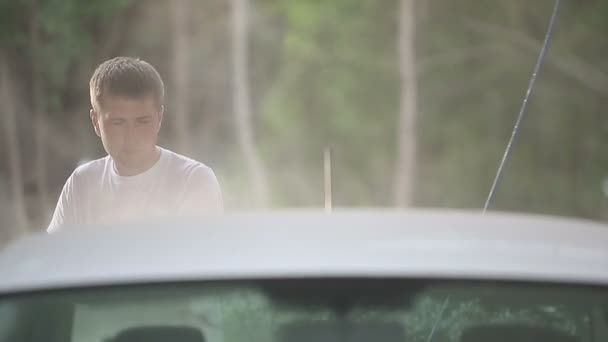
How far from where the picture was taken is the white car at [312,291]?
2172 millimetres

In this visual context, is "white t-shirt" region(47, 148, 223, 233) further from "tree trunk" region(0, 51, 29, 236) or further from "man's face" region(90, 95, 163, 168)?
"tree trunk" region(0, 51, 29, 236)

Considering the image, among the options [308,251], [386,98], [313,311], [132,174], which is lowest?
[313,311]

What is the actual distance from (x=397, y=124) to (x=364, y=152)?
1440 millimetres

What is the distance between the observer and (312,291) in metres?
2.18

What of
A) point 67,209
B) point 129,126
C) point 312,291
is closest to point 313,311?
point 312,291

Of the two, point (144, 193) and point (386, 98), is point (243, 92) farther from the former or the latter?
point (144, 193)

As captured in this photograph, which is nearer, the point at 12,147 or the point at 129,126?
the point at 129,126

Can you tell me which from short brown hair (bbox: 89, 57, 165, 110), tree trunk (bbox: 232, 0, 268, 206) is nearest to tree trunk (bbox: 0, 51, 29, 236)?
tree trunk (bbox: 232, 0, 268, 206)

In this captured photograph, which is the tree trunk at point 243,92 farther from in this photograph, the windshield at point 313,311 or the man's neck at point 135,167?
the windshield at point 313,311

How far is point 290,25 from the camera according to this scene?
1465 inches

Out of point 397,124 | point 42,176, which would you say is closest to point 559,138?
point 397,124

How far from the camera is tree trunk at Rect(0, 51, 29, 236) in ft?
78.9

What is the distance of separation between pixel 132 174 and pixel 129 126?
24cm

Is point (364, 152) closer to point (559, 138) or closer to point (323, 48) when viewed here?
point (323, 48)
